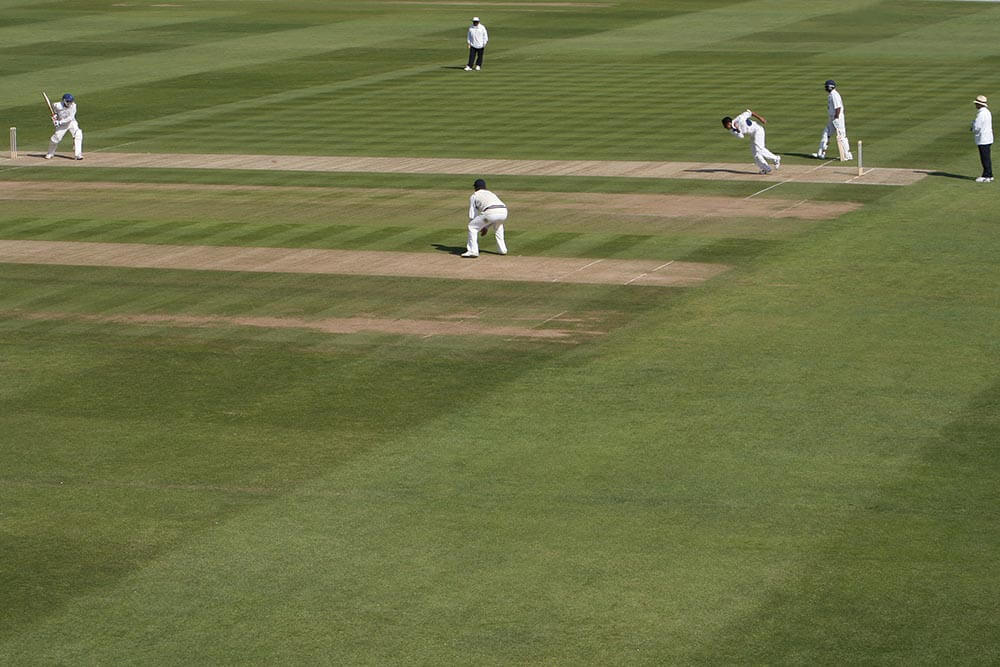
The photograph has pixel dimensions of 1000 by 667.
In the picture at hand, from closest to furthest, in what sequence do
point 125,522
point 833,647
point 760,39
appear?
point 833,647
point 125,522
point 760,39

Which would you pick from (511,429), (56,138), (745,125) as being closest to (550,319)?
(511,429)

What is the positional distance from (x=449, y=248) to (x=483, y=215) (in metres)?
1.84

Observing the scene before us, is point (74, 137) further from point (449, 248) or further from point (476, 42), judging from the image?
point (476, 42)

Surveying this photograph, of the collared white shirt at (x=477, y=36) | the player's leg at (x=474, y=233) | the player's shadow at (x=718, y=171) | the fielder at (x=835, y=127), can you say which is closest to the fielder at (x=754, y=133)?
the player's shadow at (x=718, y=171)

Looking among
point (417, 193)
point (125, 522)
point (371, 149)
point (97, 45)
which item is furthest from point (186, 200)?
point (97, 45)

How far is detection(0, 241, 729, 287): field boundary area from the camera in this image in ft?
Answer: 98.8

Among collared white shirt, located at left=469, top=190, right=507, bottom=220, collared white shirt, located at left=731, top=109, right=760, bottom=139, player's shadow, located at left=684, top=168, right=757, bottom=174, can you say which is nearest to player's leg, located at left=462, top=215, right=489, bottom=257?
collared white shirt, located at left=469, top=190, right=507, bottom=220

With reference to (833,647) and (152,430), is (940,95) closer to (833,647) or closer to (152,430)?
(152,430)

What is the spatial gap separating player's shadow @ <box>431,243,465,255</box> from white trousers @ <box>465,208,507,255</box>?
0.46 metres

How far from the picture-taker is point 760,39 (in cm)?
7469

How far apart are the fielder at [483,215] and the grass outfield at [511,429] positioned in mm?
477

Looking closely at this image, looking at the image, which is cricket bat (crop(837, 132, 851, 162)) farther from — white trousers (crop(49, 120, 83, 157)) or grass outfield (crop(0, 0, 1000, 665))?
white trousers (crop(49, 120, 83, 157))

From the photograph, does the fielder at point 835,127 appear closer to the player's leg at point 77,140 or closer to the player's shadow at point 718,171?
the player's shadow at point 718,171

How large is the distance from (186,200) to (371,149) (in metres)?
8.40
